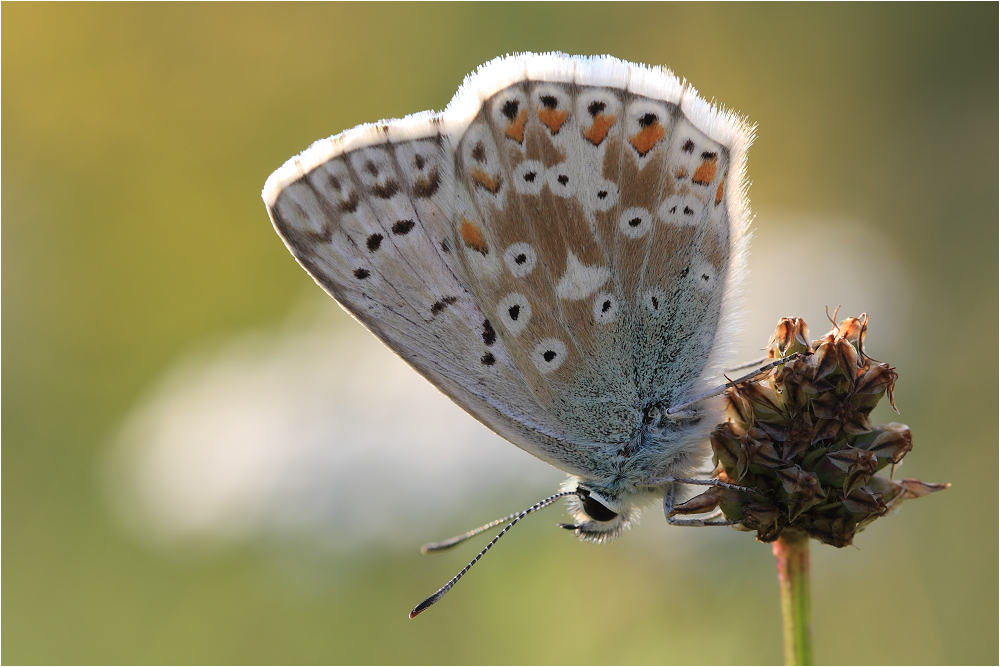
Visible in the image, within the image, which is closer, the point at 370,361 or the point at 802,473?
the point at 802,473

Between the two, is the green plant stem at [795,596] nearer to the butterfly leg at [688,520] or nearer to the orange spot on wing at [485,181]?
the butterfly leg at [688,520]

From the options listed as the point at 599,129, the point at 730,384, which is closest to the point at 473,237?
the point at 599,129

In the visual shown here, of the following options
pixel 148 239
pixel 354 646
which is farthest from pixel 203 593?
pixel 148 239

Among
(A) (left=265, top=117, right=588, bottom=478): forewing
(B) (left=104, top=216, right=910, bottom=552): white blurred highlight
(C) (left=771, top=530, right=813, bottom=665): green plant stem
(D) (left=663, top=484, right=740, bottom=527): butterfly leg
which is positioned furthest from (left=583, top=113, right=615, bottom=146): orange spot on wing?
(B) (left=104, top=216, right=910, bottom=552): white blurred highlight

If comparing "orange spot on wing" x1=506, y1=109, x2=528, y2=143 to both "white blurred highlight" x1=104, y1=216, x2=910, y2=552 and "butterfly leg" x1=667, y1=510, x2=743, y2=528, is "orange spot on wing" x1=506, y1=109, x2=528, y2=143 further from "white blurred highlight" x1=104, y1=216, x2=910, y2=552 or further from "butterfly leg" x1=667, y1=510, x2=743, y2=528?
"white blurred highlight" x1=104, y1=216, x2=910, y2=552

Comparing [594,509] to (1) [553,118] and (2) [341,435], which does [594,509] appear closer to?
(1) [553,118]

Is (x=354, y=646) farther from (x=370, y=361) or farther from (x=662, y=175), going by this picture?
(x=662, y=175)
